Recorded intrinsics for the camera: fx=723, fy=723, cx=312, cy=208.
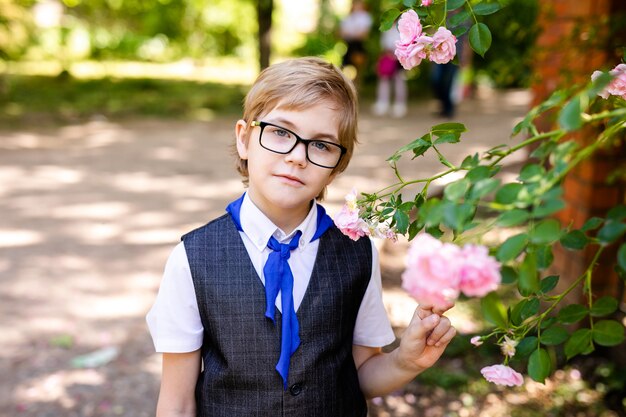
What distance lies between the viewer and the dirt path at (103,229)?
345cm

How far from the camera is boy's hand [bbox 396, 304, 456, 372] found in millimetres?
1536

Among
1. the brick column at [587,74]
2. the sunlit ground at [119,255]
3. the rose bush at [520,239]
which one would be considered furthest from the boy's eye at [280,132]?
the sunlit ground at [119,255]

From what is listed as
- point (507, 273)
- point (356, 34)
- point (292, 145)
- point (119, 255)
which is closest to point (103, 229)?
point (119, 255)

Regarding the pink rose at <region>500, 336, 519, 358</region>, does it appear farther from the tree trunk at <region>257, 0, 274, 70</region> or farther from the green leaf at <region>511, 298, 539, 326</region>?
the tree trunk at <region>257, 0, 274, 70</region>

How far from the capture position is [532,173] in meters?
0.97

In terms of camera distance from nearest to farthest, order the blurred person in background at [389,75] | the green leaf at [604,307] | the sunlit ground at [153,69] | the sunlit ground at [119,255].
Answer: the green leaf at [604,307] < the sunlit ground at [119,255] < the blurred person in background at [389,75] < the sunlit ground at [153,69]

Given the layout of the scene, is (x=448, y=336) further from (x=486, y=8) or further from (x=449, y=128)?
(x=486, y=8)

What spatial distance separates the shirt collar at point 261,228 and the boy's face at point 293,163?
0.05 meters

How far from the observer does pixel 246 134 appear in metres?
1.78

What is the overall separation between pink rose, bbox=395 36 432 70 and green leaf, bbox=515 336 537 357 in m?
0.58

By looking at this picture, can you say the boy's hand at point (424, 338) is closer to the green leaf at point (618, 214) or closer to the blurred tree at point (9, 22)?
the green leaf at point (618, 214)

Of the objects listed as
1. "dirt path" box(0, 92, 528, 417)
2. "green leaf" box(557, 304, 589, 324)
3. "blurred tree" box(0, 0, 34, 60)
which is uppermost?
"green leaf" box(557, 304, 589, 324)

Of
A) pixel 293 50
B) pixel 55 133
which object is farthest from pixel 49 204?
pixel 293 50

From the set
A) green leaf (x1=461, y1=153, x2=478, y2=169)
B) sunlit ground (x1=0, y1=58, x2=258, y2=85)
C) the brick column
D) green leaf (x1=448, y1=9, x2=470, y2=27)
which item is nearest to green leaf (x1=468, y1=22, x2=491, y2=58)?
green leaf (x1=448, y1=9, x2=470, y2=27)
